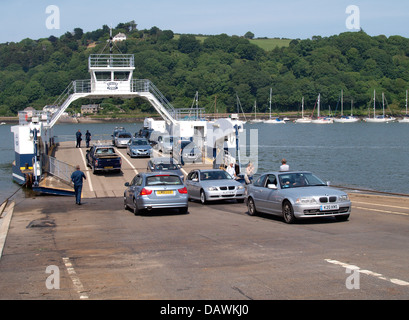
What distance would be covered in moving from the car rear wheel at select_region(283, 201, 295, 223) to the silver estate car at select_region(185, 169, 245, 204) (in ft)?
24.5

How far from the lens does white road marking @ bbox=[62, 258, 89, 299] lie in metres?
9.14

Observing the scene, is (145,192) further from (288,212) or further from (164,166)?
(164,166)

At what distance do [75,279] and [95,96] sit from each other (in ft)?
139

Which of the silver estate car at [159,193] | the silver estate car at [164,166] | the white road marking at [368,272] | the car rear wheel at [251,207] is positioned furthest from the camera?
the silver estate car at [164,166]

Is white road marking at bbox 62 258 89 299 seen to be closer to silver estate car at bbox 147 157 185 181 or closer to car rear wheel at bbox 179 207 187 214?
car rear wheel at bbox 179 207 187 214

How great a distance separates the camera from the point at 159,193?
20.2m

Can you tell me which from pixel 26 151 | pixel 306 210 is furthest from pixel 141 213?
pixel 26 151

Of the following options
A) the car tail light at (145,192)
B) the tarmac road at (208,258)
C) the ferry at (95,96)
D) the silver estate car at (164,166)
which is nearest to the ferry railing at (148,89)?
the ferry at (95,96)

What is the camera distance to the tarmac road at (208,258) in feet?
29.8

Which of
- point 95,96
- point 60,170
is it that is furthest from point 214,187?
point 95,96

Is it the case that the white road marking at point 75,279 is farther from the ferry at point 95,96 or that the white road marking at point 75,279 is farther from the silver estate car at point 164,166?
the ferry at point 95,96

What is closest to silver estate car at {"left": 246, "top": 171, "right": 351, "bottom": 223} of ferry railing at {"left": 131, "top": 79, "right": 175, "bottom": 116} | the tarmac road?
the tarmac road
